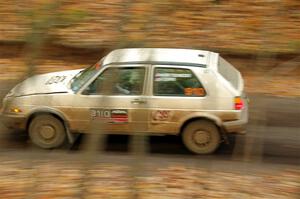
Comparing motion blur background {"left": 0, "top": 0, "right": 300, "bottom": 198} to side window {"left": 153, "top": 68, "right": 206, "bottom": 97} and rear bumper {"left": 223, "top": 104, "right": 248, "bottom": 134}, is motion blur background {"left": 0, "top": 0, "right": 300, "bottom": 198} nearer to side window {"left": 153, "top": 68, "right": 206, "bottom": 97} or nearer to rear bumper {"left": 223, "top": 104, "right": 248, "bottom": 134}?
rear bumper {"left": 223, "top": 104, "right": 248, "bottom": 134}

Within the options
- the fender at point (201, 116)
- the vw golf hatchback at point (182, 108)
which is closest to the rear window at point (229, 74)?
the vw golf hatchback at point (182, 108)

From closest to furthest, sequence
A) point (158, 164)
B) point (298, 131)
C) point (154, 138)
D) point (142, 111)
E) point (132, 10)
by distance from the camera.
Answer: point (132, 10) → point (142, 111) → point (158, 164) → point (154, 138) → point (298, 131)

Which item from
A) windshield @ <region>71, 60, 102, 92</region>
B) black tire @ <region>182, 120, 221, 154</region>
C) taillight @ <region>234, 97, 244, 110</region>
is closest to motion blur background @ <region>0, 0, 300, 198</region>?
black tire @ <region>182, 120, 221, 154</region>

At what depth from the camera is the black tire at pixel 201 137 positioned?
8391 millimetres

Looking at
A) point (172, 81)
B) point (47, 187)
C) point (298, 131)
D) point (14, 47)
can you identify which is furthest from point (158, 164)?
point (14, 47)

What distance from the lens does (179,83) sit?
27.1ft

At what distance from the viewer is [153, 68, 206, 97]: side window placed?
8101 mm

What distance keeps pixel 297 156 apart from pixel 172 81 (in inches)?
87.0

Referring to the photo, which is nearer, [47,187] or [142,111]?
[142,111]

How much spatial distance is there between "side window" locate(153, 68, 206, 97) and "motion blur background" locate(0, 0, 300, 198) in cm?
43

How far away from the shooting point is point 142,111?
2.90m

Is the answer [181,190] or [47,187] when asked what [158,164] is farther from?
[47,187]

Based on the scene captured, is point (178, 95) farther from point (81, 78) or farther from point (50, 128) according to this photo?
point (50, 128)

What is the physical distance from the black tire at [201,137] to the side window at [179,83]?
0.53 metres
